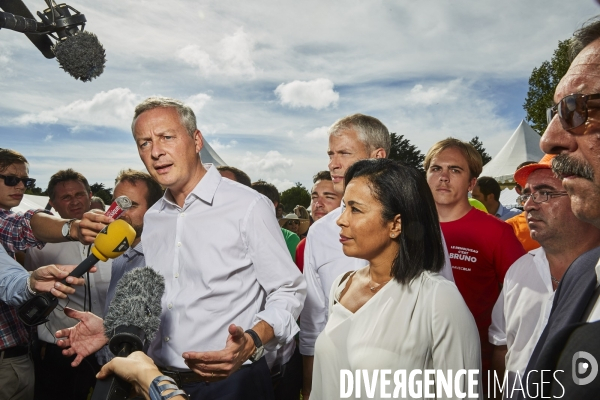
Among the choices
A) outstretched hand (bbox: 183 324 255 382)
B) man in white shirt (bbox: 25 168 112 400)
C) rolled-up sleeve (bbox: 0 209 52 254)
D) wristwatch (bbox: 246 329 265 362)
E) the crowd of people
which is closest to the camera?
the crowd of people

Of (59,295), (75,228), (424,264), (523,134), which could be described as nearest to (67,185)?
(75,228)

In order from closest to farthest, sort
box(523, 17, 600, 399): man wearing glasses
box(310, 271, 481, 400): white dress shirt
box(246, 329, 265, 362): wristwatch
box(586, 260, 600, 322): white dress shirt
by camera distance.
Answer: box(523, 17, 600, 399): man wearing glasses < box(586, 260, 600, 322): white dress shirt < box(310, 271, 481, 400): white dress shirt < box(246, 329, 265, 362): wristwatch

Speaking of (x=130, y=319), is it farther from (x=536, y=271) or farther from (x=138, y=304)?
(x=536, y=271)

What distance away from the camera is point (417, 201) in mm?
2332

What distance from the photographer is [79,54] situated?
3547mm

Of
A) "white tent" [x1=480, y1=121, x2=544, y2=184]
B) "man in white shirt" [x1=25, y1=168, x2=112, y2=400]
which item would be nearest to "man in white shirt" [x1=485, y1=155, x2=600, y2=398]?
"man in white shirt" [x1=25, y1=168, x2=112, y2=400]

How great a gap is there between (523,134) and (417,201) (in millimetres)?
14984

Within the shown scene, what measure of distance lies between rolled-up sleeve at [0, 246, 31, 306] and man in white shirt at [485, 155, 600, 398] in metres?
2.92

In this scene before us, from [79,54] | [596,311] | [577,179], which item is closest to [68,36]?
[79,54]

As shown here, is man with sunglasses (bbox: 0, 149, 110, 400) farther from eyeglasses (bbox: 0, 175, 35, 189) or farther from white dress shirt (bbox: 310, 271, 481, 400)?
white dress shirt (bbox: 310, 271, 481, 400)

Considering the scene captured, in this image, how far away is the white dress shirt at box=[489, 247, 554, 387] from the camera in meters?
Result: 2.61

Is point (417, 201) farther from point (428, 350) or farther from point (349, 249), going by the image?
point (428, 350)

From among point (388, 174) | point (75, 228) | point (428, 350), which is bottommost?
point (428, 350)

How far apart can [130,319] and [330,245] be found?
1.99 m
